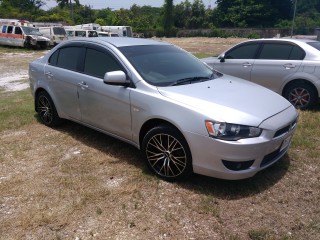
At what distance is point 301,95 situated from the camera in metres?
7.06

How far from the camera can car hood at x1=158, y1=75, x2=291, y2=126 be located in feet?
11.9

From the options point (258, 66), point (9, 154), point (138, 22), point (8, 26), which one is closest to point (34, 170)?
point (9, 154)

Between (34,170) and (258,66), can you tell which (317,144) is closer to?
(258,66)

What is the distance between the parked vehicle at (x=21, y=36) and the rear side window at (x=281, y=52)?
2198 cm

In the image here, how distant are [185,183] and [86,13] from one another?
81037 mm

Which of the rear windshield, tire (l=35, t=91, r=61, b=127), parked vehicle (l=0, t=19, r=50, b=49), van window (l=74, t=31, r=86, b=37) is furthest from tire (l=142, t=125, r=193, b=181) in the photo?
van window (l=74, t=31, r=86, b=37)

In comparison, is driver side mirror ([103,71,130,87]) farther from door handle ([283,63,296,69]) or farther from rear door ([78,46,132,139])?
door handle ([283,63,296,69])

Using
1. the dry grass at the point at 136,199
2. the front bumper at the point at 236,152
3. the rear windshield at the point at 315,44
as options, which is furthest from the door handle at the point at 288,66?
the front bumper at the point at 236,152

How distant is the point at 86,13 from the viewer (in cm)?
7906

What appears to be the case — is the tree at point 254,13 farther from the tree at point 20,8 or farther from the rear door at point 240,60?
the rear door at point 240,60

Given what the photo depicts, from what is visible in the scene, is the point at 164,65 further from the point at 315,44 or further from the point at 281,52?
the point at 315,44

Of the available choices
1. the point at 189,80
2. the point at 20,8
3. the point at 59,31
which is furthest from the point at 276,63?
the point at 20,8

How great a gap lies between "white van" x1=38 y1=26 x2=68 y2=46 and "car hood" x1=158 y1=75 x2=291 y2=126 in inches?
1026

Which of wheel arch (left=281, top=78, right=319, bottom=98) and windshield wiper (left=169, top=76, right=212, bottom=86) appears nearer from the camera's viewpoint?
windshield wiper (left=169, top=76, right=212, bottom=86)
